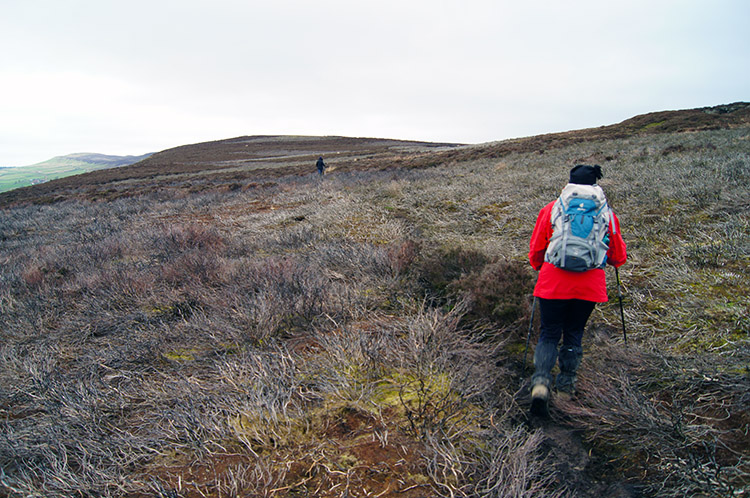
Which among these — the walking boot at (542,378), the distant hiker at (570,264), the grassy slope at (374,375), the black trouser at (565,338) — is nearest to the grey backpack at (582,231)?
the distant hiker at (570,264)

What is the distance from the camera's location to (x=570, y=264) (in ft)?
8.05

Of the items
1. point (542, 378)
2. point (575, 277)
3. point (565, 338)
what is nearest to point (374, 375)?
point (542, 378)

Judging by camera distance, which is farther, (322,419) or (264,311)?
(264,311)

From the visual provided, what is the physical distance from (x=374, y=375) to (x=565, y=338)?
1.49m

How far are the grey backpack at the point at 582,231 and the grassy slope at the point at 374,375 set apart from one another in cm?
81

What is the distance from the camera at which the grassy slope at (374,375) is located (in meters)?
1.90

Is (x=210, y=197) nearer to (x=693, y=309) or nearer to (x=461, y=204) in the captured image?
(x=461, y=204)

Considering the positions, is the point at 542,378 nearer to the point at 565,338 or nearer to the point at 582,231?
the point at 565,338

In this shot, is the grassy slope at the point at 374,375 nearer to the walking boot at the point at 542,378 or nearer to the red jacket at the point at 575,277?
the walking boot at the point at 542,378

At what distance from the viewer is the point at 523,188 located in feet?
28.1

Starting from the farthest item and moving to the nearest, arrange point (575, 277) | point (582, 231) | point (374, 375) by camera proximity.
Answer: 1. point (374, 375)
2. point (575, 277)
3. point (582, 231)

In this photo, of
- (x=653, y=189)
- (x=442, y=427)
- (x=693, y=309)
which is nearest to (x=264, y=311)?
(x=442, y=427)

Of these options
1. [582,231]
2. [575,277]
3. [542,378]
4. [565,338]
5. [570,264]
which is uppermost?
[582,231]

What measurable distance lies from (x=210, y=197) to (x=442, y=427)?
14484mm
